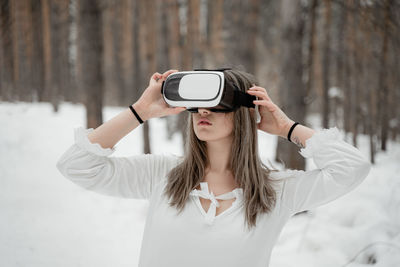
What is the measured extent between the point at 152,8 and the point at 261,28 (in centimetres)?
767

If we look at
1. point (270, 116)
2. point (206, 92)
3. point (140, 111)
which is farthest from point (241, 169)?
point (140, 111)

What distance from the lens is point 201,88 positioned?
123 centimetres

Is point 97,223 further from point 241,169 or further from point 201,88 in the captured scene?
point 201,88

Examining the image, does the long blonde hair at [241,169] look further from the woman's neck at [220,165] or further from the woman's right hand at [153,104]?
the woman's right hand at [153,104]

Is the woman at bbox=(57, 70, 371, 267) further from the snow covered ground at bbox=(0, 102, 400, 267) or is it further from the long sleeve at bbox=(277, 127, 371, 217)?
the snow covered ground at bbox=(0, 102, 400, 267)

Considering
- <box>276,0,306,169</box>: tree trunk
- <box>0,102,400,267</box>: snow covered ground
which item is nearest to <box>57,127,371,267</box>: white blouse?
<box>0,102,400,267</box>: snow covered ground

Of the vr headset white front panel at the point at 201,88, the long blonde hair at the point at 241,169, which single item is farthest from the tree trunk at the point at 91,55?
the vr headset white front panel at the point at 201,88

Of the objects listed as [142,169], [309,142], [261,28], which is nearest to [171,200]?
[142,169]

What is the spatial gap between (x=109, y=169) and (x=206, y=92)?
54 centimetres

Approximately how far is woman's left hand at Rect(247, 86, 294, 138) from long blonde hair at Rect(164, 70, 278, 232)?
2.3 inches

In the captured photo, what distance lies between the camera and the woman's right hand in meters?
1.42

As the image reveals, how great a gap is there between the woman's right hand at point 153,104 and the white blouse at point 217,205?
0.71ft

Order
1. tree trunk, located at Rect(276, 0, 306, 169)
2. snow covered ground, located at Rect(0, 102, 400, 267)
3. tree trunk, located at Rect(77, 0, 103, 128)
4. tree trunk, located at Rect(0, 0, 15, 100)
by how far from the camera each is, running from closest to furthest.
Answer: snow covered ground, located at Rect(0, 102, 400, 267), tree trunk, located at Rect(0, 0, 15, 100), tree trunk, located at Rect(276, 0, 306, 169), tree trunk, located at Rect(77, 0, 103, 128)

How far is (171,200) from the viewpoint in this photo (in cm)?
135
